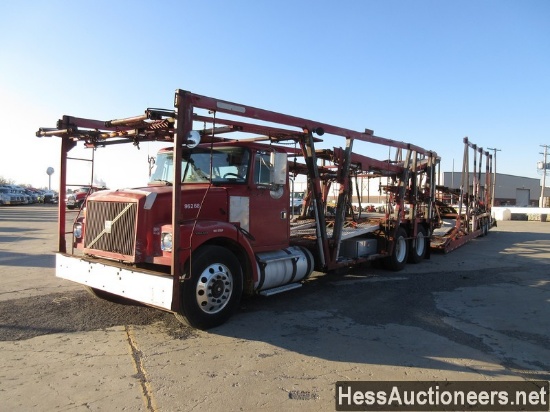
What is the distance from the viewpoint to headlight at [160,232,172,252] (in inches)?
201

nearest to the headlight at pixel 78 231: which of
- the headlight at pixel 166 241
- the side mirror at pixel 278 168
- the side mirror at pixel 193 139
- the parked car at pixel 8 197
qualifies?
the headlight at pixel 166 241

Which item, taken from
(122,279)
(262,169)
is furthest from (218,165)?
(122,279)

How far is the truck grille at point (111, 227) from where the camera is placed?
5355 millimetres

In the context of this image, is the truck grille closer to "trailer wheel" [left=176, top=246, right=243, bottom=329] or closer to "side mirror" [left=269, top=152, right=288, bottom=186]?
"trailer wheel" [left=176, top=246, right=243, bottom=329]

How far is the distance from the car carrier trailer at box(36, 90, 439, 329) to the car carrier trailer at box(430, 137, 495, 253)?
262 inches

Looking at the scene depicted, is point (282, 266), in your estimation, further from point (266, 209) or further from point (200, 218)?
point (200, 218)

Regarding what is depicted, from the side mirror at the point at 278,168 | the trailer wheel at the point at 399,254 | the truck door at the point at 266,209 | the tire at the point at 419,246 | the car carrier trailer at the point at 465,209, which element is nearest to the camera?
the side mirror at the point at 278,168

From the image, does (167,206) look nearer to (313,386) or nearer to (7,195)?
(313,386)

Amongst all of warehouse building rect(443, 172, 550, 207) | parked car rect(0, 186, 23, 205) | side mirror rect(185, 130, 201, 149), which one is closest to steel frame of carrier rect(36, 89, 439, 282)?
side mirror rect(185, 130, 201, 149)

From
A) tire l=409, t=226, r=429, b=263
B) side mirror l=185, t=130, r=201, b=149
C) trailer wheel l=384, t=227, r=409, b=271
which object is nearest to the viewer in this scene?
side mirror l=185, t=130, r=201, b=149

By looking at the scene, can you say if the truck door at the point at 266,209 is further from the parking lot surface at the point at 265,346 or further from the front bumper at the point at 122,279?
the front bumper at the point at 122,279

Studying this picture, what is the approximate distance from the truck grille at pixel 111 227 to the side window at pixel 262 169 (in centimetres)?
192

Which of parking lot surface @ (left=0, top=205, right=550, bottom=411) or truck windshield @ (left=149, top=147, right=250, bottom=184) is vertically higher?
truck windshield @ (left=149, top=147, right=250, bottom=184)

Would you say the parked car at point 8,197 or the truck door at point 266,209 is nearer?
the truck door at point 266,209
